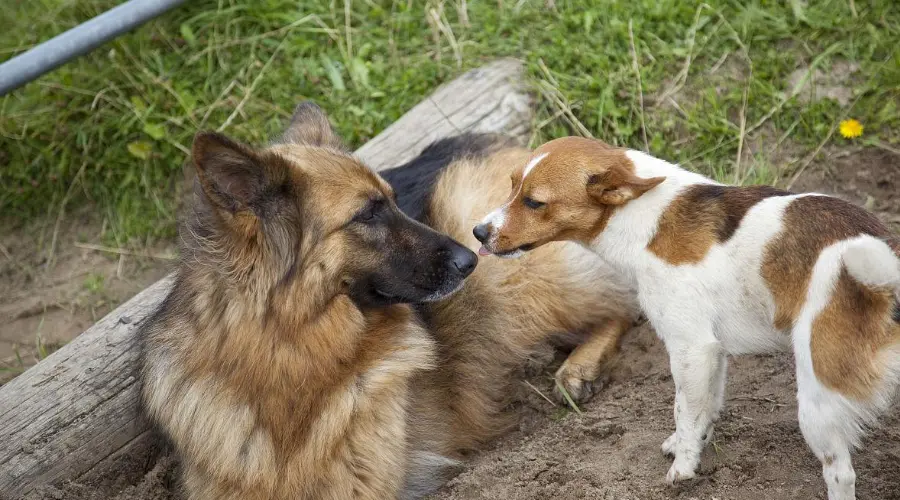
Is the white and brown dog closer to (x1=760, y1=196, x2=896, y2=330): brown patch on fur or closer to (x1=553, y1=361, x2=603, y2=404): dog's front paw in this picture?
(x1=760, y1=196, x2=896, y2=330): brown patch on fur

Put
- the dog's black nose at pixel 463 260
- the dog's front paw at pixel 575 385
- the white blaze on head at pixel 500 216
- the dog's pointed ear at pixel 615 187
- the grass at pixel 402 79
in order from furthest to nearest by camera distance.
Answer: the grass at pixel 402 79 < the dog's front paw at pixel 575 385 < the dog's black nose at pixel 463 260 < the white blaze on head at pixel 500 216 < the dog's pointed ear at pixel 615 187

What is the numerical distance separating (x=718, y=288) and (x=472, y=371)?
4.56 ft

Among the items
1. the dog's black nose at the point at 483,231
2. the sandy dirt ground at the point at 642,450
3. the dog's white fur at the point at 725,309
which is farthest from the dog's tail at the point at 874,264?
the dog's black nose at the point at 483,231

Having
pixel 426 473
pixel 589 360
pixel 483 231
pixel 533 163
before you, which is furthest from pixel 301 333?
pixel 589 360

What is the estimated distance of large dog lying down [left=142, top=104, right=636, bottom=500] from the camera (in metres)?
3.10

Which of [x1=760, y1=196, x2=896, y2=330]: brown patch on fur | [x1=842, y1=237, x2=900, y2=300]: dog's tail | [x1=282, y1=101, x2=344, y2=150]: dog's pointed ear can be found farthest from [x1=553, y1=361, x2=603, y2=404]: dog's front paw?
[x1=842, y1=237, x2=900, y2=300]: dog's tail

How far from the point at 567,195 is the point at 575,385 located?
50.4 inches

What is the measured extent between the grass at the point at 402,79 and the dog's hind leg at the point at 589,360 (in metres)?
1.21

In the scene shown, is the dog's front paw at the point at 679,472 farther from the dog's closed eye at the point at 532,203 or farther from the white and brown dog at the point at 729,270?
the dog's closed eye at the point at 532,203

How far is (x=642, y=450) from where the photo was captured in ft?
11.3

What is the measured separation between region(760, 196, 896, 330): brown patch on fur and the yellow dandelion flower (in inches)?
90.0

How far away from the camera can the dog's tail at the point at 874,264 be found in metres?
2.53

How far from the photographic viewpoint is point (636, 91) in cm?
532

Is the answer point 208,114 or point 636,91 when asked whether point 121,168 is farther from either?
point 636,91
